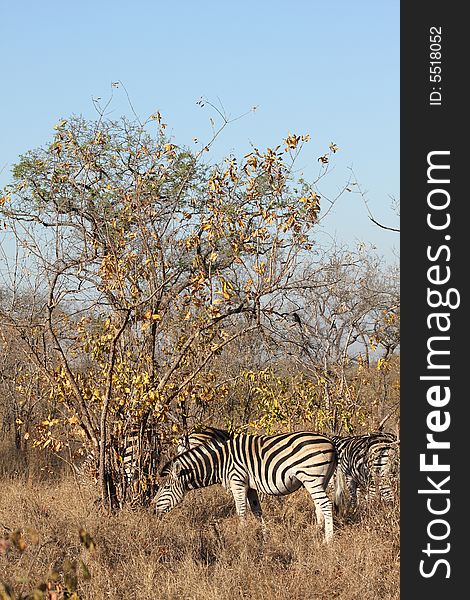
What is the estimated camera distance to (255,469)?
775 centimetres

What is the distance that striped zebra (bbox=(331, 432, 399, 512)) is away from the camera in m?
8.01

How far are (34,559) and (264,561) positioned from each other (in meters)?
1.62

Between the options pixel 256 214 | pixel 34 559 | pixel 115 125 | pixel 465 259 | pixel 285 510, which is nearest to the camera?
pixel 465 259

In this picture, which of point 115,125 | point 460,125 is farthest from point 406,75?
point 115,125

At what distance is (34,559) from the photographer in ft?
19.9

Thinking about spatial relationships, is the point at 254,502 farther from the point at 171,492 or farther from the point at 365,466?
the point at 365,466

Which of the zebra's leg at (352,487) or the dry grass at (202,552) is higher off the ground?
the zebra's leg at (352,487)

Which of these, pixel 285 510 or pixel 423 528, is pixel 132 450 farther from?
pixel 423 528

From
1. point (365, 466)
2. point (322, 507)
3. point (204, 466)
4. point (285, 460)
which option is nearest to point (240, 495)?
point (204, 466)

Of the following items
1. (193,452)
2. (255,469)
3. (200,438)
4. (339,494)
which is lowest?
(339,494)

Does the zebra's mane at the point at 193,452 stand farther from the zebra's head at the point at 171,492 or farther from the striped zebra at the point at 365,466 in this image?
the striped zebra at the point at 365,466

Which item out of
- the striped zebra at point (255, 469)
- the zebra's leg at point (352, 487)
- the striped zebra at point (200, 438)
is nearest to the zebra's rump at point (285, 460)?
the striped zebra at point (255, 469)

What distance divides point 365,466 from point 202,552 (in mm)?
2306

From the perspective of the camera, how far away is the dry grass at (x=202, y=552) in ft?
18.9
